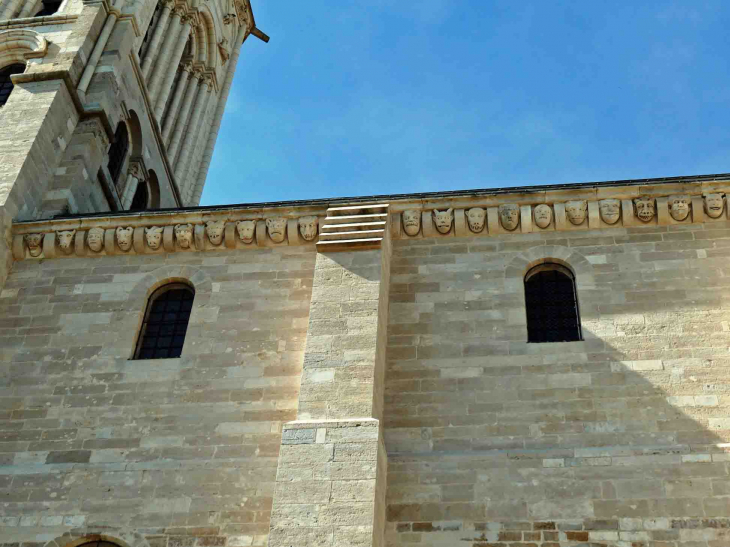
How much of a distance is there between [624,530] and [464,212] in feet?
17.7

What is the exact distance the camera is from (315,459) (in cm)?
1141

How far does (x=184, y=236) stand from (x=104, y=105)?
556 centimetres

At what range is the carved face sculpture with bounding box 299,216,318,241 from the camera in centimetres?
1494

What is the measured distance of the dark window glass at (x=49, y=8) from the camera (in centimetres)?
2272

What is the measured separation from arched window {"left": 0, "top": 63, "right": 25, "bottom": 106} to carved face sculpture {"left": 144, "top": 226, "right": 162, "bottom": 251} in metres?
6.55

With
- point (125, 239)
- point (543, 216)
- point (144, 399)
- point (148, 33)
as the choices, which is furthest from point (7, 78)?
point (543, 216)

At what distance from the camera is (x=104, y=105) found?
19484 mm

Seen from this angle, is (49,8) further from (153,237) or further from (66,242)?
(153,237)

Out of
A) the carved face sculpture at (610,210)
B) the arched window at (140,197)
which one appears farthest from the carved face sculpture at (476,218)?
the arched window at (140,197)

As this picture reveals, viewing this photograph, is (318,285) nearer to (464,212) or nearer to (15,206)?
(464,212)

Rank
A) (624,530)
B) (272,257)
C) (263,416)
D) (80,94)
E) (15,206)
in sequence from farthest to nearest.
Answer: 1. (80,94)
2. (15,206)
3. (272,257)
4. (263,416)
5. (624,530)

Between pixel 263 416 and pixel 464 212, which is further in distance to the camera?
pixel 464 212

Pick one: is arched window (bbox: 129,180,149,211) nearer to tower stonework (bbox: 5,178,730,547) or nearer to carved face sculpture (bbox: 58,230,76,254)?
tower stonework (bbox: 5,178,730,547)

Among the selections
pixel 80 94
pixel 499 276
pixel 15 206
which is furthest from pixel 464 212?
pixel 80 94
